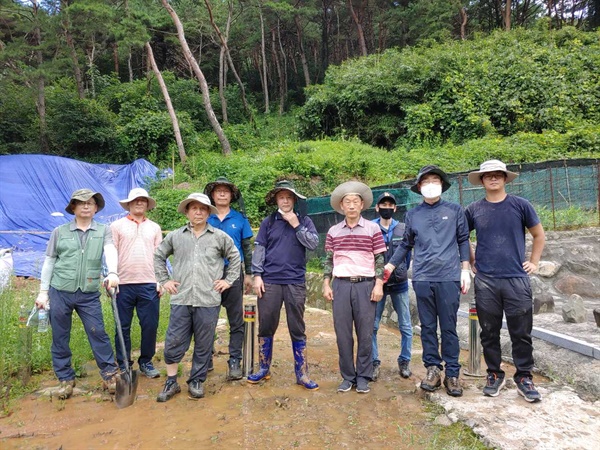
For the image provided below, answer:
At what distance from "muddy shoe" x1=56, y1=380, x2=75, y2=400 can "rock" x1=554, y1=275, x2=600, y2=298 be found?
8.05 metres

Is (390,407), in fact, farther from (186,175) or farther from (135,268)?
(186,175)

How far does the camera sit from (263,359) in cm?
417

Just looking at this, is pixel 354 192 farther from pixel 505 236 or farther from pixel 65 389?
pixel 65 389

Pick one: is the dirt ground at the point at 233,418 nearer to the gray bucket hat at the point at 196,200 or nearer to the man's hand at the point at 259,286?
the man's hand at the point at 259,286

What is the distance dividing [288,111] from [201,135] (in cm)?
965

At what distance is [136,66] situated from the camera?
31.9m

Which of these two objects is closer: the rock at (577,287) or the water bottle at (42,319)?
the water bottle at (42,319)

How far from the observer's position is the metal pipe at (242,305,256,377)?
4.27 metres

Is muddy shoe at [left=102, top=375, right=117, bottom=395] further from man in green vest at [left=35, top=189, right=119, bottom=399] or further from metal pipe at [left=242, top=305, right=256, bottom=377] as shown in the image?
metal pipe at [left=242, top=305, right=256, bottom=377]

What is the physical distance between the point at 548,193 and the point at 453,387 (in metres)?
7.95

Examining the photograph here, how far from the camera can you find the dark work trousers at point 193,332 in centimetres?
382

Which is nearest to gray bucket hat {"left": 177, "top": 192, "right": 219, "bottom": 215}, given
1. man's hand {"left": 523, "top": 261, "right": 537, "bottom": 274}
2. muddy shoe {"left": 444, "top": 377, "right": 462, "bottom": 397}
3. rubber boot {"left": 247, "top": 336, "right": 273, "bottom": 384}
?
rubber boot {"left": 247, "top": 336, "right": 273, "bottom": 384}

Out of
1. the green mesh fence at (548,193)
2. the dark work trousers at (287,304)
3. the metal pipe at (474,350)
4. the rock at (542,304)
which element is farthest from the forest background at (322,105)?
the metal pipe at (474,350)

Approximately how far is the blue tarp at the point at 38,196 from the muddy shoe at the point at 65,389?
21.1 feet
